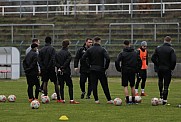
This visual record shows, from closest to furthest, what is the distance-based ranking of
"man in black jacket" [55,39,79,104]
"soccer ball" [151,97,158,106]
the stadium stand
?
"soccer ball" [151,97,158,106] → "man in black jacket" [55,39,79,104] → the stadium stand

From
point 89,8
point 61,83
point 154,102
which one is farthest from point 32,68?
point 89,8

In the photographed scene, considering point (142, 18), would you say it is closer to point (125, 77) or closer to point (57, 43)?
point (57, 43)

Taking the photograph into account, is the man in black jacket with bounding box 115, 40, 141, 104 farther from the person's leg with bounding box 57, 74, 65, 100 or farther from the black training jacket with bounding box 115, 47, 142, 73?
the person's leg with bounding box 57, 74, 65, 100

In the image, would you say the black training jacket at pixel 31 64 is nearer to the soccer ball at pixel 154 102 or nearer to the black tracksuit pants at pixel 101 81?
the black tracksuit pants at pixel 101 81

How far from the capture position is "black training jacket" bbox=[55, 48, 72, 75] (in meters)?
23.2

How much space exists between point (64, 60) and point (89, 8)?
30229 mm

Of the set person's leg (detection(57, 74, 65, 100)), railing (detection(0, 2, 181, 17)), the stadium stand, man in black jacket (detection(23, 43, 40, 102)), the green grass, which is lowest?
the green grass

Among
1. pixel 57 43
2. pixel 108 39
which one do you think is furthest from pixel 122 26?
pixel 57 43

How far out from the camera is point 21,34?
48.9 m

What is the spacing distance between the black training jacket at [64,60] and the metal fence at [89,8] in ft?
80.4

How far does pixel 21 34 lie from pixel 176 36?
37.4 ft

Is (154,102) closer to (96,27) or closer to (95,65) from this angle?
(95,65)

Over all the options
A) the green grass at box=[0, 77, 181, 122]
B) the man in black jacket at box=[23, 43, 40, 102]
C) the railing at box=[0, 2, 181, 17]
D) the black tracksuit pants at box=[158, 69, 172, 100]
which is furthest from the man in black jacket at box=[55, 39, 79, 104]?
the railing at box=[0, 2, 181, 17]

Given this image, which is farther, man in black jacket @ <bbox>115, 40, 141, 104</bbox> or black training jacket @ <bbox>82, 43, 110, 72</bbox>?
black training jacket @ <bbox>82, 43, 110, 72</bbox>
